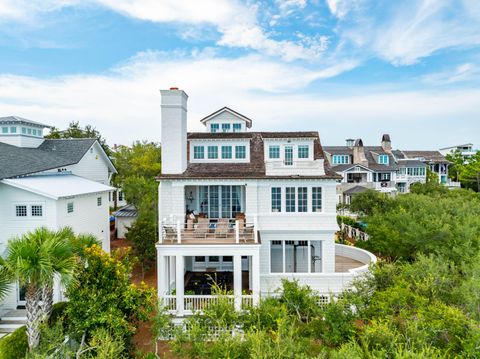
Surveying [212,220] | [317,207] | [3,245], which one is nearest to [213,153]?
[212,220]

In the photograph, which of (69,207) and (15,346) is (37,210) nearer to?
(69,207)

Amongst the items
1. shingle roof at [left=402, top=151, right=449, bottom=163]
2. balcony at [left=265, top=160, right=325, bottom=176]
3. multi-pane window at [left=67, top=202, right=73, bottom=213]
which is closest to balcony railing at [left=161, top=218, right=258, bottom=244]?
balcony at [left=265, top=160, right=325, bottom=176]

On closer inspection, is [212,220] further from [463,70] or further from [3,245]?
[463,70]

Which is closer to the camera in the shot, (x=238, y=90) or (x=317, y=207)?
(x=317, y=207)

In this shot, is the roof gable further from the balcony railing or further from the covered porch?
the covered porch

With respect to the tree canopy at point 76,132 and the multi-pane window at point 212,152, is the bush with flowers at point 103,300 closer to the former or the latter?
the multi-pane window at point 212,152
